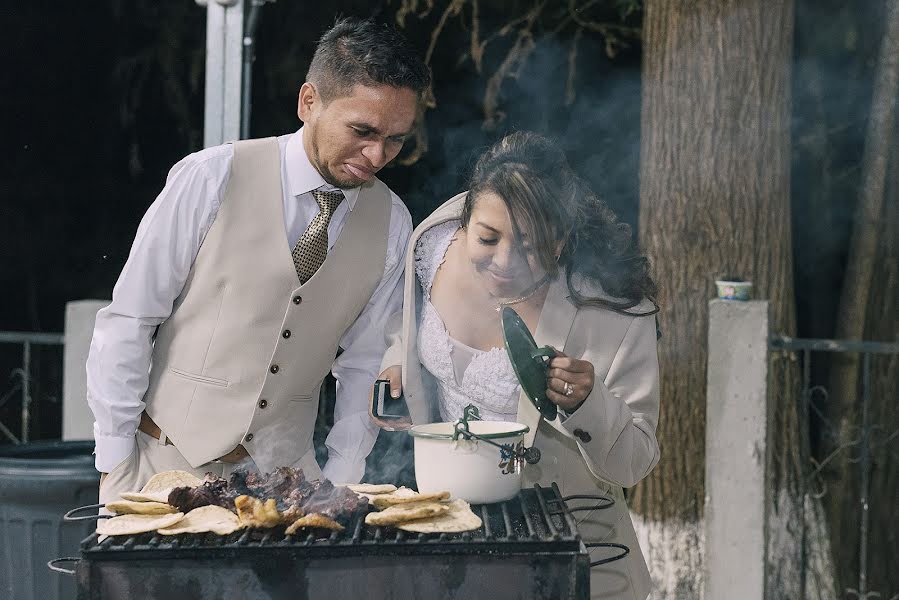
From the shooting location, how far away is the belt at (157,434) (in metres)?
3.00

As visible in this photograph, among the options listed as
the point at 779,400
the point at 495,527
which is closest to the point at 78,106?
the point at 779,400

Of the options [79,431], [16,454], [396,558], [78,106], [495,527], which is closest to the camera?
[396,558]

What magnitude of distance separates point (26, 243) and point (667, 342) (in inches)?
183

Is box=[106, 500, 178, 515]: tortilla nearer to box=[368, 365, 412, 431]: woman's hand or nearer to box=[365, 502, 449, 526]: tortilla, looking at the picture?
box=[365, 502, 449, 526]: tortilla

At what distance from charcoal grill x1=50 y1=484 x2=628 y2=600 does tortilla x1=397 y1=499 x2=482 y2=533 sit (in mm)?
31

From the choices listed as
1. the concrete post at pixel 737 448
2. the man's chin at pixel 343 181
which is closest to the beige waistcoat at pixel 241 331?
the man's chin at pixel 343 181

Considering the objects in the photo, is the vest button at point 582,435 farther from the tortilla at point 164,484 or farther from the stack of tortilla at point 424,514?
the tortilla at point 164,484

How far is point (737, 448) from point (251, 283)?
2.65 m

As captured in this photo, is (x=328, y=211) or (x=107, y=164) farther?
(x=107, y=164)

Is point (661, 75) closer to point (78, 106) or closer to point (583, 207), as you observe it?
point (583, 207)

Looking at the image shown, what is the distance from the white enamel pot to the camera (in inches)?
95.7

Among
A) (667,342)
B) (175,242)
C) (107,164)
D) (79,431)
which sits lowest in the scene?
(79,431)

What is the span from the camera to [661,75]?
4.98 meters

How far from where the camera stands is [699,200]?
4.91m
